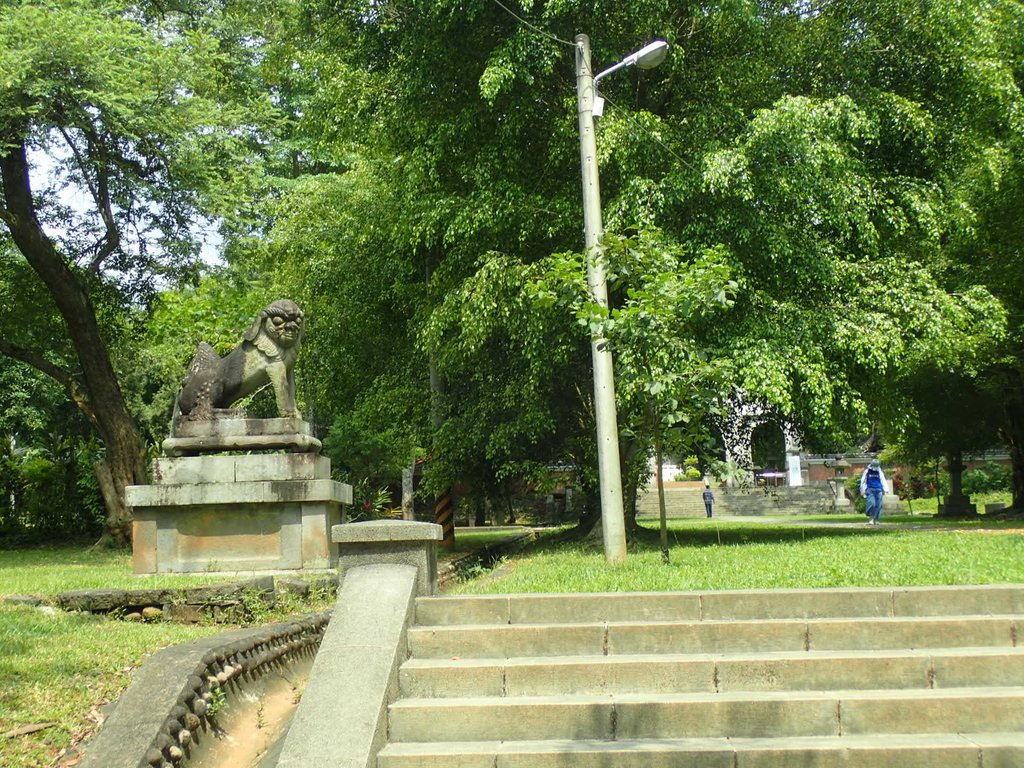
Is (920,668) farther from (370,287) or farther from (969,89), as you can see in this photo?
(370,287)

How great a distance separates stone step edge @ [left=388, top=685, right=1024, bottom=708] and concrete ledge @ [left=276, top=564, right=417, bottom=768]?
24 cm

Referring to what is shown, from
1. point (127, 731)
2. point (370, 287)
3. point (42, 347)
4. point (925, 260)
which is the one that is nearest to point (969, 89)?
point (925, 260)

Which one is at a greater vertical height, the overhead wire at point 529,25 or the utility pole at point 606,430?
the overhead wire at point 529,25

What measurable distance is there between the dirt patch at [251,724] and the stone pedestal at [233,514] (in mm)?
3753

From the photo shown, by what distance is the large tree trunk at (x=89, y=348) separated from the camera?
18.6 m

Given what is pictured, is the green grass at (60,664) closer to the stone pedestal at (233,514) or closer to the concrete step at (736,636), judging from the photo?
the stone pedestal at (233,514)

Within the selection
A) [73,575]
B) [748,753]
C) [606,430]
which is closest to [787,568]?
[606,430]

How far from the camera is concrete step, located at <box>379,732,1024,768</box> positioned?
15.7 feet

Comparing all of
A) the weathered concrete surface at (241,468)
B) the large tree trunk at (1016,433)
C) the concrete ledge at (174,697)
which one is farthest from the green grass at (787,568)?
the large tree trunk at (1016,433)

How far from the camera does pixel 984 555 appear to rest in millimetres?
9977

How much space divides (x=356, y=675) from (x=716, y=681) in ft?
6.58

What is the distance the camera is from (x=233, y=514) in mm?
11789

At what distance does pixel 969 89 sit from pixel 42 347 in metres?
19.2

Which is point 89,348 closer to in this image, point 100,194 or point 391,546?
point 100,194
